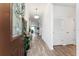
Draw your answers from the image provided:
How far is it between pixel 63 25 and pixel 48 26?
15cm

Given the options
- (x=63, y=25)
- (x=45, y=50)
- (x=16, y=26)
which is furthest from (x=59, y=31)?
(x=16, y=26)

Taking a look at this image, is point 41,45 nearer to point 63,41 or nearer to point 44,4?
point 63,41

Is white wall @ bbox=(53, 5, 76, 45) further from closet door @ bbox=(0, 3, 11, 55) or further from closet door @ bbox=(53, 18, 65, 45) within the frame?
closet door @ bbox=(0, 3, 11, 55)

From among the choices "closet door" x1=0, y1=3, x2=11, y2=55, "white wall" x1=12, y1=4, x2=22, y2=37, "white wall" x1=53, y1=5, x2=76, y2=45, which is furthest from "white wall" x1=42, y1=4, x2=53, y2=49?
"closet door" x1=0, y1=3, x2=11, y2=55

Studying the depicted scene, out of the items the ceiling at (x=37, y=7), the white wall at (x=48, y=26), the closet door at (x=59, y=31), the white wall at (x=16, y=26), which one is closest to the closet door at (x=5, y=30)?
the white wall at (x=16, y=26)

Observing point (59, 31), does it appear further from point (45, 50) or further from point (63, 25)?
point (45, 50)

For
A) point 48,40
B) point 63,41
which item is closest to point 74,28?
point 63,41

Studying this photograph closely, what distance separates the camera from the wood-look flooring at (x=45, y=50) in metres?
1.37

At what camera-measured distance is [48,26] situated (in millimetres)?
1392

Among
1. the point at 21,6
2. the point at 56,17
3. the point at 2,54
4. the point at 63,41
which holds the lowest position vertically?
the point at 2,54

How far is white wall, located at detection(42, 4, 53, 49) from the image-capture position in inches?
54.7

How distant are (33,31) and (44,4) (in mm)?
299

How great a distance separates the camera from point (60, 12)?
4.49 feet

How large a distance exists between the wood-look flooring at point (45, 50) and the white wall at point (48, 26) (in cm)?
5
